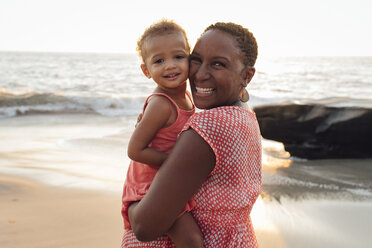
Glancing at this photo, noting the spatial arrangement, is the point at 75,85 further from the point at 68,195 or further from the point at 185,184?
the point at 185,184

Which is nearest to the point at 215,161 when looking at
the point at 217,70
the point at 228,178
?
the point at 228,178

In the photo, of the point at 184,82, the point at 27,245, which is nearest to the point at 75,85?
the point at 27,245

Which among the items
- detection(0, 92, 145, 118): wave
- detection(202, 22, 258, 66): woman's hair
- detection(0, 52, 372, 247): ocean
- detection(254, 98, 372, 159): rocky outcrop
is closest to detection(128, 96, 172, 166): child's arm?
detection(202, 22, 258, 66): woman's hair

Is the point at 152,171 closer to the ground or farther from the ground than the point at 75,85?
farther from the ground

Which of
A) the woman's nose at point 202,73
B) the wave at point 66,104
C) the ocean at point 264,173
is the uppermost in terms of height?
the woman's nose at point 202,73

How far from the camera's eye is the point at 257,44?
180 cm

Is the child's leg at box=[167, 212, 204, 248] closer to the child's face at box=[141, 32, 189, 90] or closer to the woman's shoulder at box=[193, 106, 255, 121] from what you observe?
the woman's shoulder at box=[193, 106, 255, 121]

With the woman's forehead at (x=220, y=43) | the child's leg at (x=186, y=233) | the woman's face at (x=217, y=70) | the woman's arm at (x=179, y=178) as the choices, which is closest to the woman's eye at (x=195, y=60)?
the woman's face at (x=217, y=70)

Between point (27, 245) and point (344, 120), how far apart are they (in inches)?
186

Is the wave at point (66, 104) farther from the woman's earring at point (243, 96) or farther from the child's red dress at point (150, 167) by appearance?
the woman's earring at point (243, 96)

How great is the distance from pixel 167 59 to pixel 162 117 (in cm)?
42

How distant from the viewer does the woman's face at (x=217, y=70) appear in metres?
1.67

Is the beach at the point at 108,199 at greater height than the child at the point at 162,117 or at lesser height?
lesser

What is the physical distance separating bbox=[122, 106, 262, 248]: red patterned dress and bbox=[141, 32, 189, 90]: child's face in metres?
0.54
